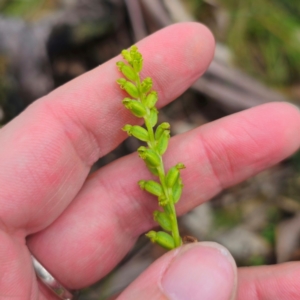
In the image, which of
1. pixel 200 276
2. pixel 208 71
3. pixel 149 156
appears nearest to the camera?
pixel 200 276

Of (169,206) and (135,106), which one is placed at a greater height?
(135,106)

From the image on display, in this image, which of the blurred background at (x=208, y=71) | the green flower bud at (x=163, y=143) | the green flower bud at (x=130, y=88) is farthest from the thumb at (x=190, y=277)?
the blurred background at (x=208, y=71)

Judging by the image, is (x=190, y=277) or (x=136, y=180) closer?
(x=190, y=277)

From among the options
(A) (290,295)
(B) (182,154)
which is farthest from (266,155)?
(A) (290,295)

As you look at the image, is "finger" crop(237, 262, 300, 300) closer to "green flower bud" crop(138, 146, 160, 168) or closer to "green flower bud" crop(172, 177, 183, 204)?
"green flower bud" crop(172, 177, 183, 204)

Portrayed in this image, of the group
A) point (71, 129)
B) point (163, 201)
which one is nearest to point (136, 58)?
point (71, 129)

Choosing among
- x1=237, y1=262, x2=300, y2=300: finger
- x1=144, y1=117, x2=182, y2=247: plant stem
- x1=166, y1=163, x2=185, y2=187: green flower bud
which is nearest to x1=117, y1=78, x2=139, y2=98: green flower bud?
x1=144, y1=117, x2=182, y2=247: plant stem

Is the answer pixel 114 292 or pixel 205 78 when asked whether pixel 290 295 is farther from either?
pixel 205 78

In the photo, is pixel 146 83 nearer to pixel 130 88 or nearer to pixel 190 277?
pixel 130 88

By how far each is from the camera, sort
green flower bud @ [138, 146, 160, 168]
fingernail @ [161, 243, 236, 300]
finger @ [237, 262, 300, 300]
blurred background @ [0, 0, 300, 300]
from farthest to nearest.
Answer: blurred background @ [0, 0, 300, 300], finger @ [237, 262, 300, 300], green flower bud @ [138, 146, 160, 168], fingernail @ [161, 243, 236, 300]
